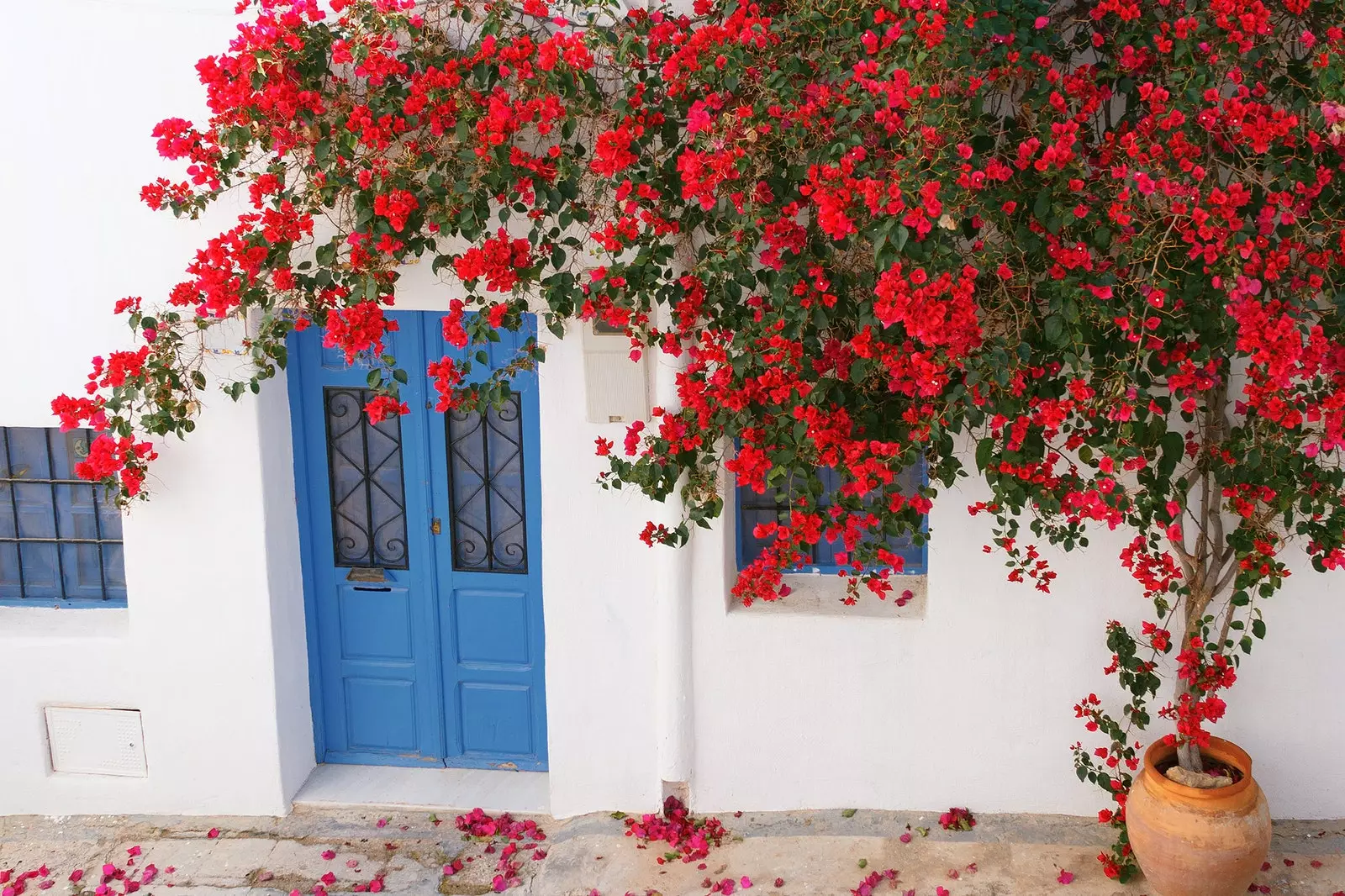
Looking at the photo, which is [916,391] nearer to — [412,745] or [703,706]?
[703,706]

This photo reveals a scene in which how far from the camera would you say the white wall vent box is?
5562mm

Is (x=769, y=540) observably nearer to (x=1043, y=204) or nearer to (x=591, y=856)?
(x=591, y=856)

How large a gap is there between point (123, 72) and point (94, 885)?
3.36 metres

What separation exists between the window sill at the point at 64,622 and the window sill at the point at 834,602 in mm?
2791

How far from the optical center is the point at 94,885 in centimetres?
519

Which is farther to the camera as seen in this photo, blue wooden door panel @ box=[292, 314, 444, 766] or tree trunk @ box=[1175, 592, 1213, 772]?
blue wooden door panel @ box=[292, 314, 444, 766]

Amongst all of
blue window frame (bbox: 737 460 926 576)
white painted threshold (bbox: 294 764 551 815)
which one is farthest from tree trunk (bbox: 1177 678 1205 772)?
white painted threshold (bbox: 294 764 551 815)

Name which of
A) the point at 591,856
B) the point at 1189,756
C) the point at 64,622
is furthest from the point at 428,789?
the point at 1189,756

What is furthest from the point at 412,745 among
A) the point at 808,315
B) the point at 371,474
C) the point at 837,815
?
the point at 808,315

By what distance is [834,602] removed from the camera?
525 centimetres

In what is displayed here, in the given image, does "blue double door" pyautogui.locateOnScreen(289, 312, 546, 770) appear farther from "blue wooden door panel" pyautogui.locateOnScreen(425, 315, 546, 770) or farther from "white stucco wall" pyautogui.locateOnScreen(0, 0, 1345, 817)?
"white stucco wall" pyautogui.locateOnScreen(0, 0, 1345, 817)

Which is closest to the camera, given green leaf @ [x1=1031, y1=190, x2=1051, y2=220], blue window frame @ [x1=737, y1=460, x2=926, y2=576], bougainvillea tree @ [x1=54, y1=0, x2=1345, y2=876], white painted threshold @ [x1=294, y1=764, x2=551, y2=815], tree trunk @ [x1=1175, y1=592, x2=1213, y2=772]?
bougainvillea tree @ [x1=54, y1=0, x2=1345, y2=876]

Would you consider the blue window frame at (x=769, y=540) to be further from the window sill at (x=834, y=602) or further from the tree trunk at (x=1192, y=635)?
the tree trunk at (x=1192, y=635)

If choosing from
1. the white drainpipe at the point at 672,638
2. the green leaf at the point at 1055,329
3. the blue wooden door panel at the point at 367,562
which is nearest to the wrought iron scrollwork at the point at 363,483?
the blue wooden door panel at the point at 367,562
